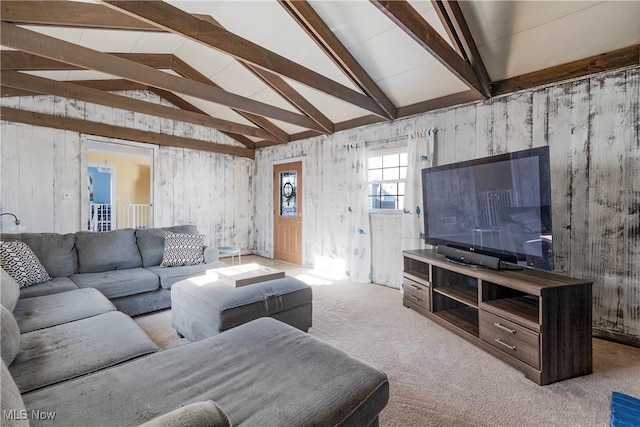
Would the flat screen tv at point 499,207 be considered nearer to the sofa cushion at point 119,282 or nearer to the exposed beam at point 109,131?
the sofa cushion at point 119,282

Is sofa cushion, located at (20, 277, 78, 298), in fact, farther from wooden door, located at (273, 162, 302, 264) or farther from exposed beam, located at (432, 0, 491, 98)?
exposed beam, located at (432, 0, 491, 98)

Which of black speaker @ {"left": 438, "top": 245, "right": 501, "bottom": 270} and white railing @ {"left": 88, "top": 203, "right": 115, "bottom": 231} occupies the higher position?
white railing @ {"left": 88, "top": 203, "right": 115, "bottom": 231}

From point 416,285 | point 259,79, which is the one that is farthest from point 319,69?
point 416,285

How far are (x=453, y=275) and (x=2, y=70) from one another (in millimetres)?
5273

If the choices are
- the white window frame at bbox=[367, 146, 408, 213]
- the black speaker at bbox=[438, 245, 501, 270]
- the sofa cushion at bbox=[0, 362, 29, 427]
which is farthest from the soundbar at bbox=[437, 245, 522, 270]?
the sofa cushion at bbox=[0, 362, 29, 427]

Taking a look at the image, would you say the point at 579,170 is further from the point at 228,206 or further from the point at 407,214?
the point at 228,206

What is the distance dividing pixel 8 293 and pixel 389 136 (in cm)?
404

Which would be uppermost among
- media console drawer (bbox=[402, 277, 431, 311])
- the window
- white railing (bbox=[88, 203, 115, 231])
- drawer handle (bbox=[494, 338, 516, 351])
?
the window

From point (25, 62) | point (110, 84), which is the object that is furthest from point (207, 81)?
point (25, 62)

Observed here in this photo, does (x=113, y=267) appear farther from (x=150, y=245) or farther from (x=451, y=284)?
(x=451, y=284)

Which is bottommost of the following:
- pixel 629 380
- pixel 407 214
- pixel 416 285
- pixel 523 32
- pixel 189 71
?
pixel 629 380

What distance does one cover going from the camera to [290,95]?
417 cm

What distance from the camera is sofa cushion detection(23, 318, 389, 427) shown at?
39.4 inches

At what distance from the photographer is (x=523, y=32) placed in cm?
252
